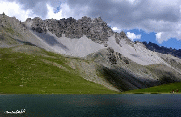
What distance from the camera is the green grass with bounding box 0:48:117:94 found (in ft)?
425

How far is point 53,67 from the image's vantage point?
185m

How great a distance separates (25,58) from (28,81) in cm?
5568

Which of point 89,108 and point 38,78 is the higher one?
point 38,78

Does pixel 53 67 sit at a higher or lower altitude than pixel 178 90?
higher

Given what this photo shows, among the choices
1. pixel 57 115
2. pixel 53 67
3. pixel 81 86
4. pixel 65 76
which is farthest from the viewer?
pixel 53 67

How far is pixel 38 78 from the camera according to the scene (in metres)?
152

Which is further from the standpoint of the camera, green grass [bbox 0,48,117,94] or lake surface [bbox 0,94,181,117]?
green grass [bbox 0,48,117,94]

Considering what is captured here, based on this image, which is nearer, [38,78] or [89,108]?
[89,108]

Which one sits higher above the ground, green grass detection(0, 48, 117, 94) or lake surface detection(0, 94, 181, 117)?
green grass detection(0, 48, 117, 94)

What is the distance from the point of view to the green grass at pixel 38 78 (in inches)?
5102

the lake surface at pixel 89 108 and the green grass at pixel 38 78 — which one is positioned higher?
the green grass at pixel 38 78

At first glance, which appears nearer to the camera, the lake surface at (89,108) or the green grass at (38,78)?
the lake surface at (89,108)

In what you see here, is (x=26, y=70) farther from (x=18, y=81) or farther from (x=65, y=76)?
(x=65, y=76)

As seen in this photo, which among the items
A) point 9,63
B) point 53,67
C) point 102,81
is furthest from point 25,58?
point 102,81
